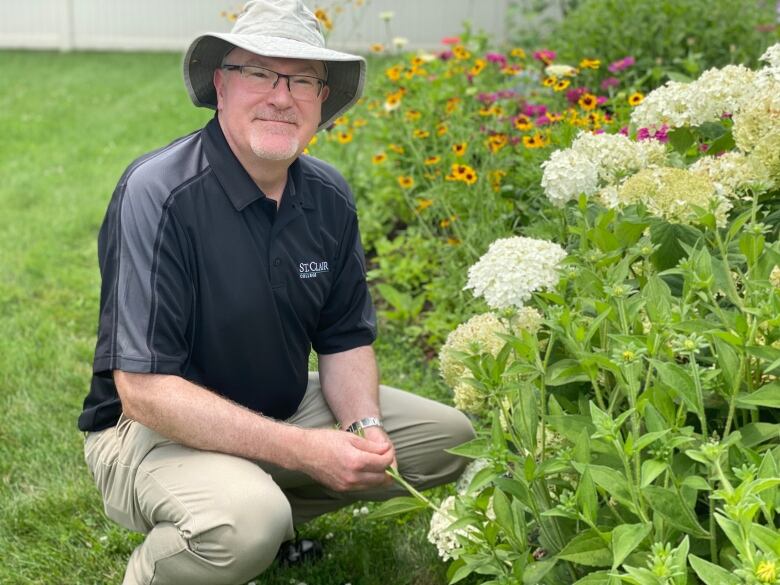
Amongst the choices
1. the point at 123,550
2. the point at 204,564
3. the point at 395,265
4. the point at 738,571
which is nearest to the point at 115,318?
the point at 204,564

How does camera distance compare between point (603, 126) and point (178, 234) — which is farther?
point (603, 126)

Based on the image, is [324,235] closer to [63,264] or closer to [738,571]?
[738,571]

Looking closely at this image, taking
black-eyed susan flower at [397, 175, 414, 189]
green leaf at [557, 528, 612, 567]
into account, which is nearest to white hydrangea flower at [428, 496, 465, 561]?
green leaf at [557, 528, 612, 567]

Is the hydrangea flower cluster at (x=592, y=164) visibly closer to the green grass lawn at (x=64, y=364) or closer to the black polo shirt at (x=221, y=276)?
the black polo shirt at (x=221, y=276)

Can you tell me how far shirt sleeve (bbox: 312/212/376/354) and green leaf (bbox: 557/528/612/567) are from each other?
1232 millimetres

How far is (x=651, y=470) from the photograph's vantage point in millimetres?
1531

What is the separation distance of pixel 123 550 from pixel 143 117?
20.5 feet

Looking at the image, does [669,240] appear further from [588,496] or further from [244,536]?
[244,536]

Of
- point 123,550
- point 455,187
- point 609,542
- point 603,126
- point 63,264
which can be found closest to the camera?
point 609,542

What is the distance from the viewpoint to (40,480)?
327 centimetres

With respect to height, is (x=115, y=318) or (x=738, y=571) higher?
(x=738, y=571)

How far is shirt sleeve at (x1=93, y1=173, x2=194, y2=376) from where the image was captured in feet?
7.76

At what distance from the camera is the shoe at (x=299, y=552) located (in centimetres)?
288

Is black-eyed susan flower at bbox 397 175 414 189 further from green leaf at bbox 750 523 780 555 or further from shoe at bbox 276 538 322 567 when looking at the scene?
green leaf at bbox 750 523 780 555
